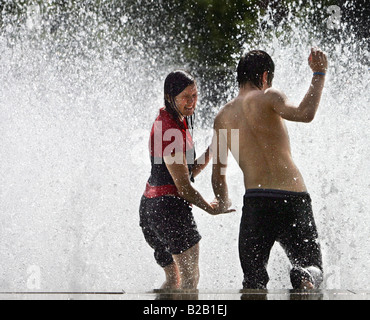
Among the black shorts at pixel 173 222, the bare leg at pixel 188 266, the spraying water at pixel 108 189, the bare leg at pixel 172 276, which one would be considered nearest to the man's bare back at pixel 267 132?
the black shorts at pixel 173 222

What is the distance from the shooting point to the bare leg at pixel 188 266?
3.58m

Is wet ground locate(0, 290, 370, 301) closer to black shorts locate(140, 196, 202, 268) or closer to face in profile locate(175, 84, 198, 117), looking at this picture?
black shorts locate(140, 196, 202, 268)

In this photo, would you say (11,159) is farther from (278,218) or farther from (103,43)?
(103,43)

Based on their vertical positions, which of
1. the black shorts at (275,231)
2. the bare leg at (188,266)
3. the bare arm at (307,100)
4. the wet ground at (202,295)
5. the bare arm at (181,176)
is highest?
the bare arm at (307,100)

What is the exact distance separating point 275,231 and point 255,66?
35.0 inches

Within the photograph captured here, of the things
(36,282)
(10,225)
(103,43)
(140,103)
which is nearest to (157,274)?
(36,282)

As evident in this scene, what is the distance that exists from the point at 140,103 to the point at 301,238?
8580 mm

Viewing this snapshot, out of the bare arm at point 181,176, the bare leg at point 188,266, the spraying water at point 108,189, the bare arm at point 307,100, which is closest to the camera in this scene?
the bare arm at point 307,100

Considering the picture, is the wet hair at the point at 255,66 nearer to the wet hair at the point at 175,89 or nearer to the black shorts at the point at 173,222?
the wet hair at the point at 175,89

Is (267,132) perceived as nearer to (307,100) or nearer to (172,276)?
(307,100)

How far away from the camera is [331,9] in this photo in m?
19.1

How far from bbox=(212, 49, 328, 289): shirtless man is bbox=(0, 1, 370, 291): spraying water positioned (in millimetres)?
1659

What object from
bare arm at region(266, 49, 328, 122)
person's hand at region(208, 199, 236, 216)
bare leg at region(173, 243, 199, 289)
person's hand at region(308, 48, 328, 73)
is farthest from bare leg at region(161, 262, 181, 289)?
person's hand at region(308, 48, 328, 73)

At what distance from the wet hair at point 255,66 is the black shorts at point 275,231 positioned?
1.99 ft
